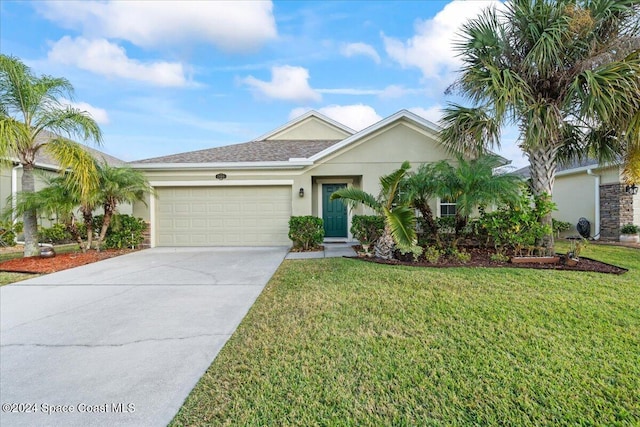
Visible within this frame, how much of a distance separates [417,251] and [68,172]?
32.3 feet

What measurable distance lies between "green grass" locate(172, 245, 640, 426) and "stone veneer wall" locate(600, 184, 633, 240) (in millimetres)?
8563

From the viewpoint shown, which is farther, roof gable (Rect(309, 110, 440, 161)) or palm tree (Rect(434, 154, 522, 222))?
roof gable (Rect(309, 110, 440, 161))

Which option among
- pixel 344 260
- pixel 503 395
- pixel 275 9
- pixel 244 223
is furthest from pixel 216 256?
pixel 275 9

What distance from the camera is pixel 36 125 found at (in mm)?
7680

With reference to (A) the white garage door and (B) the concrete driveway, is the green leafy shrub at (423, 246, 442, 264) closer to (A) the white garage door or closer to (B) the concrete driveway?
(B) the concrete driveway

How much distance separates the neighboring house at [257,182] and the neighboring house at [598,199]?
480 centimetres

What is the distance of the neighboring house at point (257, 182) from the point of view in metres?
10.2

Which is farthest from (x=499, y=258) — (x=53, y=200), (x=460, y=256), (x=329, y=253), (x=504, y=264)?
(x=53, y=200)

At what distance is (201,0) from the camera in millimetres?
9125

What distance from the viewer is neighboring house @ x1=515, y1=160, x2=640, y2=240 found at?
35.8ft

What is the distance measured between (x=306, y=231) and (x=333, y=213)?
244 cm

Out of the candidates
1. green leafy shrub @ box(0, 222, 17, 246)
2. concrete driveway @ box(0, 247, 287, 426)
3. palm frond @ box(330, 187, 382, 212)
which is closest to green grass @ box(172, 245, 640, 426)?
concrete driveway @ box(0, 247, 287, 426)

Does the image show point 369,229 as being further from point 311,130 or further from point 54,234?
point 54,234

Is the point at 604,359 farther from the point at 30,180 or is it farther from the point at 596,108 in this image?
the point at 30,180
